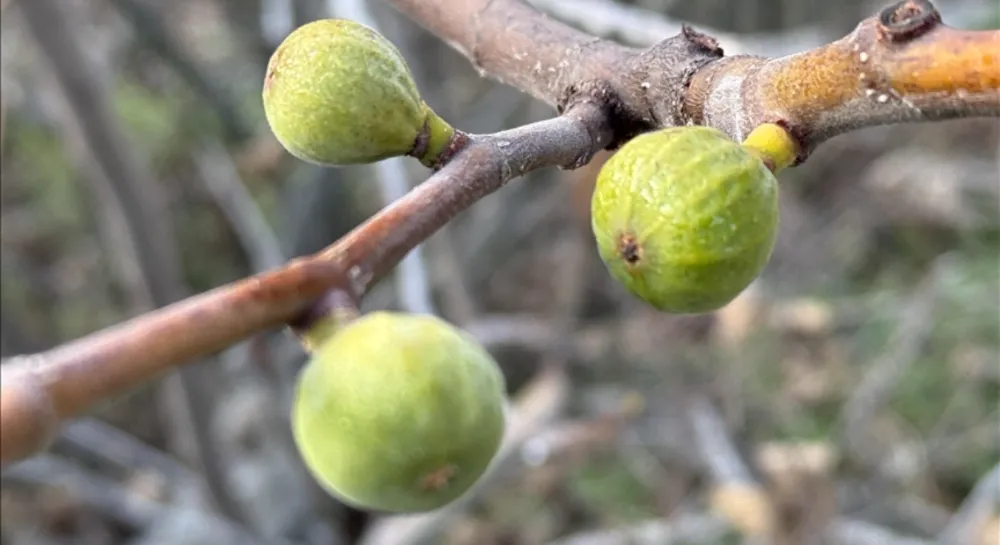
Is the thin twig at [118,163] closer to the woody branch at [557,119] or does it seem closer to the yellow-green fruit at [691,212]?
the woody branch at [557,119]

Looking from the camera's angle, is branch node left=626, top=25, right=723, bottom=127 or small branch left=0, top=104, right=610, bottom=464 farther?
branch node left=626, top=25, right=723, bottom=127

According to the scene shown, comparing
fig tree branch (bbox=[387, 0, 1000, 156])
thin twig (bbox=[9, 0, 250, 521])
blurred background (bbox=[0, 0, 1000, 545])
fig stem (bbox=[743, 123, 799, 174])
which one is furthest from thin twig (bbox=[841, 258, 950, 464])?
fig stem (bbox=[743, 123, 799, 174])

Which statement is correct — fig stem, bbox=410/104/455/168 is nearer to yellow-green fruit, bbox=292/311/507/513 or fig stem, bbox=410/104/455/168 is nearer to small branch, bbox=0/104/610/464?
small branch, bbox=0/104/610/464

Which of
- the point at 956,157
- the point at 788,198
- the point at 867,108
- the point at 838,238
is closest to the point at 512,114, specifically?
the point at 788,198

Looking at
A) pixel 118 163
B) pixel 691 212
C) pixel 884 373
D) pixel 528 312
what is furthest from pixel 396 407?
pixel 528 312

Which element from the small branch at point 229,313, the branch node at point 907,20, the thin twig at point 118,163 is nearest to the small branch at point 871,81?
the branch node at point 907,20

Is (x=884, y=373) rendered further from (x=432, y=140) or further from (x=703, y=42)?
(x=432, y=140)
